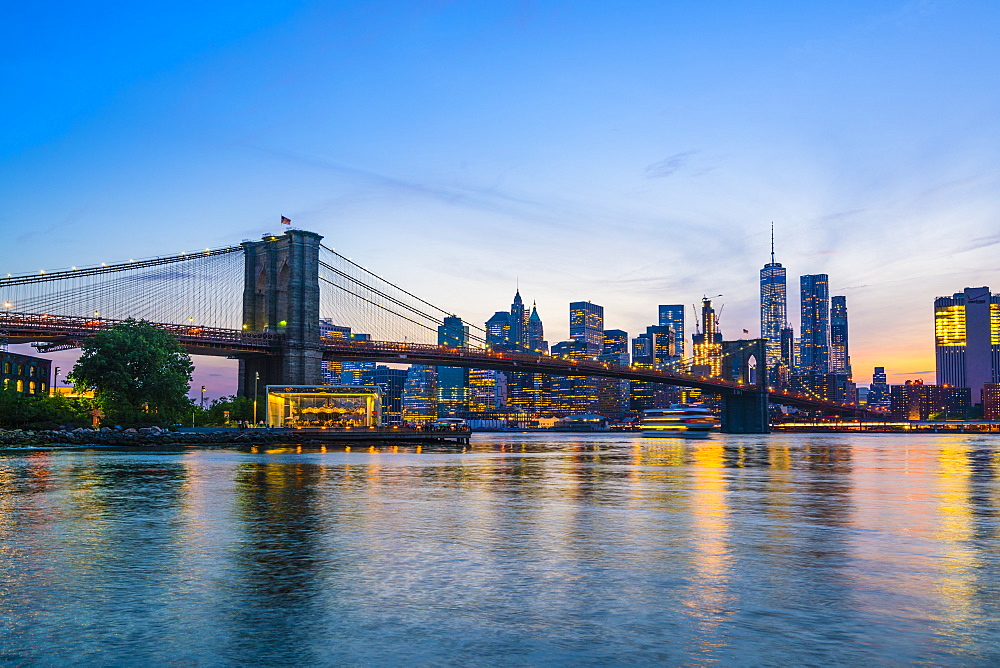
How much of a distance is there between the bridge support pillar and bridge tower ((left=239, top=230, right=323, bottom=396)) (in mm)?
107592

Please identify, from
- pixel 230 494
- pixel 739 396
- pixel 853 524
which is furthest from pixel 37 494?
pixel 739 396

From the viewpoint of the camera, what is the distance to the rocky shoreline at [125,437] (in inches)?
2847

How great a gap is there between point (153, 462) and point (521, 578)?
4174 cm

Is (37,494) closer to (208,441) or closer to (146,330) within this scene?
(208,441)

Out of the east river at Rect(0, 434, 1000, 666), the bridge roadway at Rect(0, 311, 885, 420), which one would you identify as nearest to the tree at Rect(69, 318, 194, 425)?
the bridge roadway at Rect(0, 311, 885, 420)

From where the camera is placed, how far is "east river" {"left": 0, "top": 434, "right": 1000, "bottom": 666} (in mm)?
10195

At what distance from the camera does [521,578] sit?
14547mm

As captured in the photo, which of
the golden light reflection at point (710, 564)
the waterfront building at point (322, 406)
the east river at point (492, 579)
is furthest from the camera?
the waterfront building at point (322, 406)

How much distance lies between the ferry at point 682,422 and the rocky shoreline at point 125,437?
98.7m

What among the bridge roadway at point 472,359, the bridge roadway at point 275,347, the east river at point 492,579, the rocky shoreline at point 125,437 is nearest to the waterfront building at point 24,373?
the bridge roadway at point 275,347

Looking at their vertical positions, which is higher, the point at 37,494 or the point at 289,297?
the point at 289,297

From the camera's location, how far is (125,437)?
75.8 m

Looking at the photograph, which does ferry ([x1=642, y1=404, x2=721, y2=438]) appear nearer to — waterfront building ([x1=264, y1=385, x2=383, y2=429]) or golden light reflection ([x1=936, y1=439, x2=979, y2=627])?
waterfront building ([x1=264, y1=385, x2=383, y2=429])

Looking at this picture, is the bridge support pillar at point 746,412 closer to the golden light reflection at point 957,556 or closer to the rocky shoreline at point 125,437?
the rocky shoreline at point 125,437
